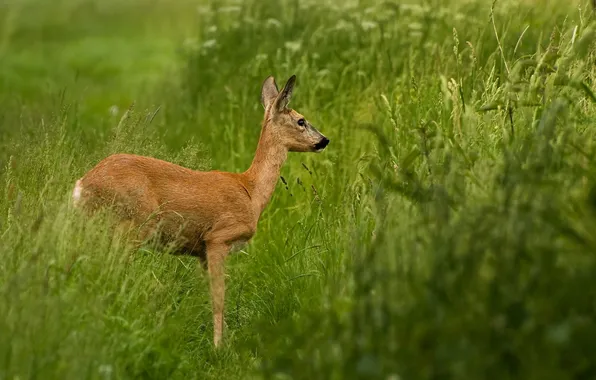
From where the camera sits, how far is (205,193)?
7.23 m

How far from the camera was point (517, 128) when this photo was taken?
20.3 feet

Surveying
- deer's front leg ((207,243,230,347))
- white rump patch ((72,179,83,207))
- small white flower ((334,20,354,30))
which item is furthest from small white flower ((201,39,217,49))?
white rump patch ((72,179,83,207))

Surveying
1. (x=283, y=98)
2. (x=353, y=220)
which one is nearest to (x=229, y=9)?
(x=283, y=98)

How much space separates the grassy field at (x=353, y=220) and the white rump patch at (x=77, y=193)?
0.40 ft

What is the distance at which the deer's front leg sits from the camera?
6.87 metres

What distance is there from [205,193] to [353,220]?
109 cm

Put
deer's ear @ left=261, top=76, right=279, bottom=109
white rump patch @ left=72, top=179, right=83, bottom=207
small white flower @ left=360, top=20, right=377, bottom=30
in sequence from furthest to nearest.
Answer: small white flower @ left=360, top=20, right=377, bottom=30 → deer's ear @ left=261, top=76, right=279, bottom=109 → white rump patch @ left=72, top=179, right=83, bottom=207

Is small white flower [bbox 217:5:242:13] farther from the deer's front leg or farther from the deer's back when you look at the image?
the deer's front leg

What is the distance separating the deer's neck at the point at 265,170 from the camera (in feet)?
25.0

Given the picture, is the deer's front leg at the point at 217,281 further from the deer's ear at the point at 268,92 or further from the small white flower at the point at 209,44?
the small white flower at the point at 209,44

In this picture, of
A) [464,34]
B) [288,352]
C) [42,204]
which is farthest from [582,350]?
[464,34]

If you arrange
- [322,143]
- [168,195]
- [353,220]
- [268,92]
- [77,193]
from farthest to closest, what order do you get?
[268,92]
[322,143]
[168,195]
[77,193]
[353,220]

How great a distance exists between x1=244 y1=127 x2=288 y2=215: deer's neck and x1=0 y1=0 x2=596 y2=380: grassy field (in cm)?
23

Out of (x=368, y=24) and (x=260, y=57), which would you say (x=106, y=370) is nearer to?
(x=260, y=57)
